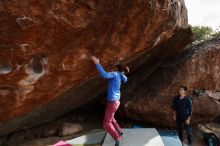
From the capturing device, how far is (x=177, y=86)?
1134cm

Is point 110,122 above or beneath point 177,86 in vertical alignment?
beneath

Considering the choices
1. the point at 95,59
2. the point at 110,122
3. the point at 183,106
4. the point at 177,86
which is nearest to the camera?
the point at 110,122

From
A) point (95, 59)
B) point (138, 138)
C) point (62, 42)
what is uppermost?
point (62, 42)

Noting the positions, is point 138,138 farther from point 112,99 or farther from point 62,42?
point 62,42

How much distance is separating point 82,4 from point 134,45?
218 centimetres

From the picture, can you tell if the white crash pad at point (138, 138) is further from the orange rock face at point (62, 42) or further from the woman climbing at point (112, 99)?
the orange rock face at point (62, 42)

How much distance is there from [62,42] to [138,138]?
2.53 m

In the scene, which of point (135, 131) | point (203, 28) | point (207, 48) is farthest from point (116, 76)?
point (203, 28)

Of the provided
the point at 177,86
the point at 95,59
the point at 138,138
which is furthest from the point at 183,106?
the point at 95,59

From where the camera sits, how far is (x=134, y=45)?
8.79 meters

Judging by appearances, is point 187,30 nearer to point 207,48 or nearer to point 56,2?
point 207,48

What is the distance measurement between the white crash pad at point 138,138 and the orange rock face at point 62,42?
1955 millimetres

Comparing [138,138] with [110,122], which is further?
[110,122]

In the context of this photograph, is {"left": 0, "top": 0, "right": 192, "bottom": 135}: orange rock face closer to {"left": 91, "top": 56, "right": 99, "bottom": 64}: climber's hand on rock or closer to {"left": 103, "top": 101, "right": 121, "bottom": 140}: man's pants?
{"left": 91, "top": 56, "right": 99, "bottom": 64}: climber's hand on rock
